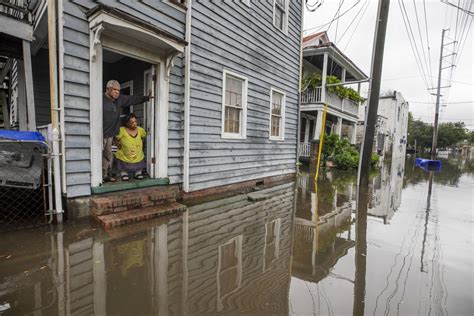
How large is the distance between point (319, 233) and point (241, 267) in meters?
1.93

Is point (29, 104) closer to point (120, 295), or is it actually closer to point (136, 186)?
point (136, 186)

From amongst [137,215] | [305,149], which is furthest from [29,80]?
[305,149]

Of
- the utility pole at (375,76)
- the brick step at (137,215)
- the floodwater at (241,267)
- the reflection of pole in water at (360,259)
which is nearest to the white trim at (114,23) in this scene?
the brick step at (137,215)

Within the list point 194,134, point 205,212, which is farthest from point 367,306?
point 194,134

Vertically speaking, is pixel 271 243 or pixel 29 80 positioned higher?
pixel 29 80

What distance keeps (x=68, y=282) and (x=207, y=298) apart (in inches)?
52.8

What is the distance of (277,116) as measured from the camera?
907cm

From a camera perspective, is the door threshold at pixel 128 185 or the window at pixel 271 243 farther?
the door threshold at pixel 128 185

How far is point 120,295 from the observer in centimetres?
239

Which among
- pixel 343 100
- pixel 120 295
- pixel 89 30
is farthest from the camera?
pixel 343 100

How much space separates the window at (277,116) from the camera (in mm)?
8820

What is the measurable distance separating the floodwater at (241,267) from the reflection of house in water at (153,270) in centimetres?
1

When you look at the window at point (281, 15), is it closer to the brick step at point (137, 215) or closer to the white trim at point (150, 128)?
the white trim at point (150, 128)

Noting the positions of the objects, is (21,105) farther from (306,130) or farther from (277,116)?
(306,130)
